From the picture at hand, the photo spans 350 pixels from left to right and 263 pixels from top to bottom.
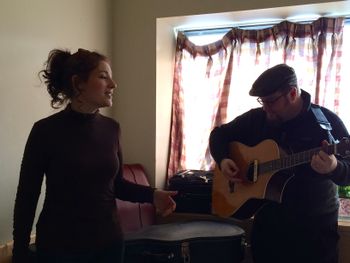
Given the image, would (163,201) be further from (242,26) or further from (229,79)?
(242,26)

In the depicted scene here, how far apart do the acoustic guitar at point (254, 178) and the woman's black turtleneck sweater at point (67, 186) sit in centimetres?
68

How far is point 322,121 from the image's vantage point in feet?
5.06

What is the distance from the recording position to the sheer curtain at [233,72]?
2299 mm

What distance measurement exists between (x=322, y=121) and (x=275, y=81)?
0.25m

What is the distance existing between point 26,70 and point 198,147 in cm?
126

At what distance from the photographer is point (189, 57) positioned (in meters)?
2.65

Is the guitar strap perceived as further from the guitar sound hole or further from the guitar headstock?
the guitar sound hole

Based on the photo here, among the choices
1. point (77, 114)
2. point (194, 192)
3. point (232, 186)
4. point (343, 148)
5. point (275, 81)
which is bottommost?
point (194, 192)

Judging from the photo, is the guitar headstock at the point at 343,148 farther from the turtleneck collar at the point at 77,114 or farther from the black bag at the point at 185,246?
the turtleneck collar at the point at 77,114

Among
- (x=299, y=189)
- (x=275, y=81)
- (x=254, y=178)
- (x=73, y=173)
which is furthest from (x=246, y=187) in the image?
(x=73, y=173)

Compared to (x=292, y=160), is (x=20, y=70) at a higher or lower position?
higher

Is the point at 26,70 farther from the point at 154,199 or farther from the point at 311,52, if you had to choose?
the point at 311,52

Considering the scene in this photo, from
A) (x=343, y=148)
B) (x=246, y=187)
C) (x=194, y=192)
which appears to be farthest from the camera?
(x=194, y=192)

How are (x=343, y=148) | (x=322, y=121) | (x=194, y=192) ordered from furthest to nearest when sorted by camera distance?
(x=194, y=192), (x=322, y=121), (x=343, y=148)
